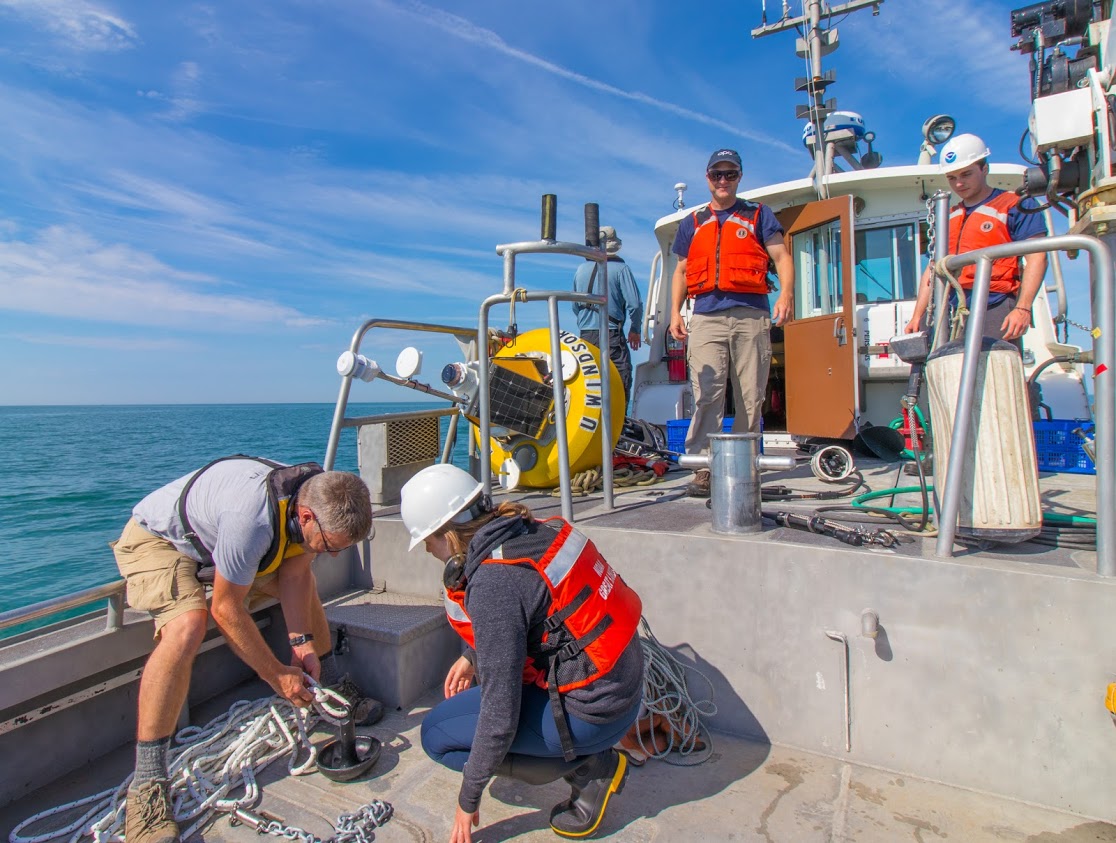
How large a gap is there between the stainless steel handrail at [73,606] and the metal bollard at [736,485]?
7.55 ft

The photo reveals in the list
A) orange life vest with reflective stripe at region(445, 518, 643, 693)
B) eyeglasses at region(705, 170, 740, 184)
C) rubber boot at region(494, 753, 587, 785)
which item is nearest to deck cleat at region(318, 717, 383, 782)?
rubber boot at region(494, 753, 587, 785)

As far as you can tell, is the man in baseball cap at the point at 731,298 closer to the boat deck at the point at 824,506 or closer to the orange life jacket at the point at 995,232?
the boat deck at the point at 824,506

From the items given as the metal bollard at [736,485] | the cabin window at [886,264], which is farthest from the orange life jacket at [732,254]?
the cabin window at [886,264]

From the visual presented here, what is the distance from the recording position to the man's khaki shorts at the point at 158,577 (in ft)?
8.13

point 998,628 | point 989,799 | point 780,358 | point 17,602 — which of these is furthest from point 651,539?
point 17,602

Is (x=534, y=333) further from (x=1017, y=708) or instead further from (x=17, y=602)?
(x=17, y=602)

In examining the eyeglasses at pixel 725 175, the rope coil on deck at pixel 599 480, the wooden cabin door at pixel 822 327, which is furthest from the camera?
the wooden cabin door at pixel 822 327

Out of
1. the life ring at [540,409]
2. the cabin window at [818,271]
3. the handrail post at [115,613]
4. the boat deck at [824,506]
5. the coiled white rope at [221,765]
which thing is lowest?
the coiled white rope at [221,765]

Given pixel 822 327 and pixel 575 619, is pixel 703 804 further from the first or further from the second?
pixel 822 327

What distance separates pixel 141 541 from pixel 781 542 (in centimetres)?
247

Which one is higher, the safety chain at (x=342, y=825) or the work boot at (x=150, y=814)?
the work boot at (x=150, y=814)

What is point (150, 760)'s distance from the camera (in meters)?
2.26

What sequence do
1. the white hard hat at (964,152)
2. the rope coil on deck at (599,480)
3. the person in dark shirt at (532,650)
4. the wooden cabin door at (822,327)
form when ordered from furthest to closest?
the wooden cabin door at (822,327), the rope coil on deck at (599,480), the white hard hat at (964,152), the person in dark shirt at (532,650)

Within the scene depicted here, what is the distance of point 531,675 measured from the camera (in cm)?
213
